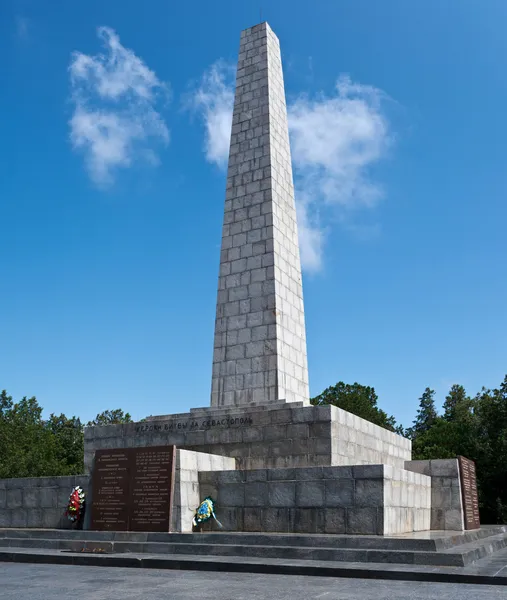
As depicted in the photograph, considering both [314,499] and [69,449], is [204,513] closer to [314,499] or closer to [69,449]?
[314,499]

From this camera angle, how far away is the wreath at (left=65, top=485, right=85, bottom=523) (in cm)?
1399

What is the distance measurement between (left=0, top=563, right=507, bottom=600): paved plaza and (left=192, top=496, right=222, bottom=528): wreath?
3.03m

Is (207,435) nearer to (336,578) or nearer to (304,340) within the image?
(304,340)

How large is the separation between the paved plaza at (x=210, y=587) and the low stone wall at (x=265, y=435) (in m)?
5.21

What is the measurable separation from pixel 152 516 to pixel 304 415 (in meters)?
4.01

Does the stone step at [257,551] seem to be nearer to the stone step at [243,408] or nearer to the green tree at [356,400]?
the stone step at [243,408]

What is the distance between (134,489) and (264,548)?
11.9ft

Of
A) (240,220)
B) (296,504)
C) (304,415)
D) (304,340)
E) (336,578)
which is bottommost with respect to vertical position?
(336,578)

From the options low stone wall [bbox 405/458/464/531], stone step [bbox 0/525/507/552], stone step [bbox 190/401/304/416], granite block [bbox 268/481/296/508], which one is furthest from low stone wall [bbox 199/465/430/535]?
stone step [bbox 190/401/304/416]

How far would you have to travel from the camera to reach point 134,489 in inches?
527

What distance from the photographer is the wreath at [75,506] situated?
1399cm

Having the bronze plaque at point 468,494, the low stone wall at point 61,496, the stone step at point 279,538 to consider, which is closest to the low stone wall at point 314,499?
the low stone wall at point 61,496

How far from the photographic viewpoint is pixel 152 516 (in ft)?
42.2

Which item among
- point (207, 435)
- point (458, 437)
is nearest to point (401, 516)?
point (207, 435)
